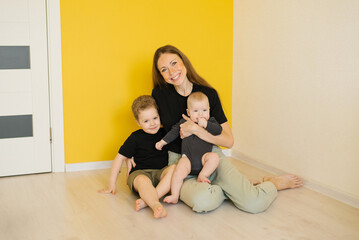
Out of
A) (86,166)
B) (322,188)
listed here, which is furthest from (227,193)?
(86,166)

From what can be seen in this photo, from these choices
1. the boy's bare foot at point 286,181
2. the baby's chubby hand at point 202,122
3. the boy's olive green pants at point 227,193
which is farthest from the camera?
the boy's bare foot at point 286,181

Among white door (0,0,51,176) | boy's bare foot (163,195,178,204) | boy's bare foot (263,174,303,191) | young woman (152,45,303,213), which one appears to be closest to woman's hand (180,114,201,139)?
young woman (152,45,303,213)

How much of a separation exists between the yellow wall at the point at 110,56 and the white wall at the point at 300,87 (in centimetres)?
51

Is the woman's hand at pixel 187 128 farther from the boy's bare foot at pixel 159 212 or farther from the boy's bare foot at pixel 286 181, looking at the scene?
the boy's bare foot at pixel 286 181

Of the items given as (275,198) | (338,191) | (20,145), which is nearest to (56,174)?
(20,145)

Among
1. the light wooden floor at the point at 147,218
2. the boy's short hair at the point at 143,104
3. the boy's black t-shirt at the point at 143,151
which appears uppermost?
the boy's short hair at the point at 143,104

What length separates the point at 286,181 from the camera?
2.48 metres

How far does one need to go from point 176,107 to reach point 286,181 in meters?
0.83

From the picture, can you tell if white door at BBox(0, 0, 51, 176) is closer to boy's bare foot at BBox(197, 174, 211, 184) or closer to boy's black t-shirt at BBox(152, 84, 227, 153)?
boy's black t-shirt at BBox(152, 84, 227, 153)

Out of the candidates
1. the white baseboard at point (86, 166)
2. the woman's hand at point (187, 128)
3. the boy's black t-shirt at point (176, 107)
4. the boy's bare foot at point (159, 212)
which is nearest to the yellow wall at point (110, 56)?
the white baseboard at point (86, 166)

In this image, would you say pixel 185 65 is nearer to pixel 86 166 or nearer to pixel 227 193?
pixel 227 193

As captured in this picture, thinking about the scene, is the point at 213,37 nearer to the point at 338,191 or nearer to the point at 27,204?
A: the point at 338,191

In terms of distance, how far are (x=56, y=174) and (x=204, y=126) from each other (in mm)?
1261

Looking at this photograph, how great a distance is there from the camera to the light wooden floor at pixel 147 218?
5.99 ft
